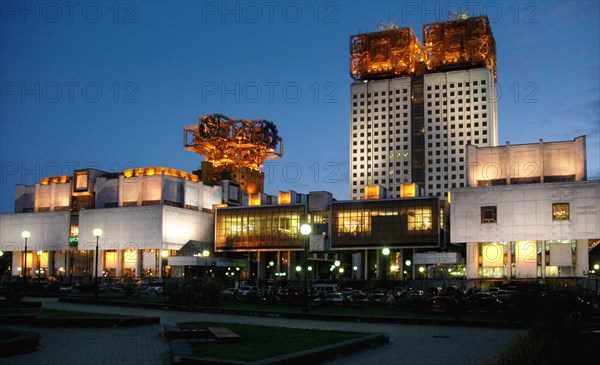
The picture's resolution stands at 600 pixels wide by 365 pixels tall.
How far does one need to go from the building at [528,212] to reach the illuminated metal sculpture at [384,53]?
83.6 meters

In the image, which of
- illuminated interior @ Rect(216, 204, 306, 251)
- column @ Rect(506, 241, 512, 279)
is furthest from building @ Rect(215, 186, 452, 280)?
column @ Rect(506, 241, 512, 279)

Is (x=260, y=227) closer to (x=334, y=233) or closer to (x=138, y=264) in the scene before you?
(x=334, y=233)

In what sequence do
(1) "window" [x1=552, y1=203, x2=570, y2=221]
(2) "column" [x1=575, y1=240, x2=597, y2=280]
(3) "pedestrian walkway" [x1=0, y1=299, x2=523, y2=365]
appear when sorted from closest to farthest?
(3) "pedestrian walkway" [x1=0, y1=299, x2=523, y2=365]
(2) "column" [x1=575, y1=240, x2=597, y2=280]
(1) "window" [x1=552, y1=203, x2=570, y2=221]

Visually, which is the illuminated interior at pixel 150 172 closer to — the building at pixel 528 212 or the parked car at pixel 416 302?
the building at pixel 528 212

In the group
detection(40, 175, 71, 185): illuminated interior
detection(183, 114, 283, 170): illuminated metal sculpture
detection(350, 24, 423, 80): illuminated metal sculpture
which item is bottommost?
detection(40, 175, 71, 185): illuminated interior

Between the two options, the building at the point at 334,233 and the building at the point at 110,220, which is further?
the building at the point at 110,220

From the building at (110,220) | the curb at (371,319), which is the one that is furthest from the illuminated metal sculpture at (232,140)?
the curb at (371,319)

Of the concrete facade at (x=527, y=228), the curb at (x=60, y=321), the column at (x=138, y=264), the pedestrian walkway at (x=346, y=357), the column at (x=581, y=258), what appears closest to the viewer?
the pedestrian walkway at (x=346, y=357)

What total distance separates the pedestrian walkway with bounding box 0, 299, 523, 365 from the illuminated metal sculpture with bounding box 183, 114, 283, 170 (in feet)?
448

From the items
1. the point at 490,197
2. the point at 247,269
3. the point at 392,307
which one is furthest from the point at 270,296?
the point at 247,269

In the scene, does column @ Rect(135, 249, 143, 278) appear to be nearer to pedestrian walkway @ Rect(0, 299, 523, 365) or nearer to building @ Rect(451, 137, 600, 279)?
building @ Rect(451, 137, 600, 279)

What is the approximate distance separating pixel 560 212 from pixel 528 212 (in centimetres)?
451

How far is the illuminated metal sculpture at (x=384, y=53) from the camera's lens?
184 metres

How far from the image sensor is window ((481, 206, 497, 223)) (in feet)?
331
